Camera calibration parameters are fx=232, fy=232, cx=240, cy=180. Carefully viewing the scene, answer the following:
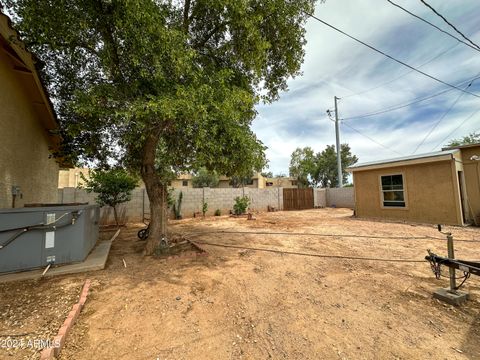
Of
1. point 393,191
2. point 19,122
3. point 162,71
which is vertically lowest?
point 393,191

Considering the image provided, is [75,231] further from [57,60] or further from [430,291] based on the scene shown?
[430,291]

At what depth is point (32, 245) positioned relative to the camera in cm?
396

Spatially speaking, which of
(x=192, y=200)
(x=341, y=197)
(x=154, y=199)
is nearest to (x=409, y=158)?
(x=341, y=197)

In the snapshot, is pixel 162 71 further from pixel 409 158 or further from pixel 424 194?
pixel 424 194

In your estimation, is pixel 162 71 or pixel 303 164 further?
pixel 303 164

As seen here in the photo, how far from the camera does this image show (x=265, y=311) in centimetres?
296

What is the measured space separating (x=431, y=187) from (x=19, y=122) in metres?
14.0

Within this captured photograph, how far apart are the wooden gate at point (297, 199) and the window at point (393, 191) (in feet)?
24.8

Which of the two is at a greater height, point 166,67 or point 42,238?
point 166,67

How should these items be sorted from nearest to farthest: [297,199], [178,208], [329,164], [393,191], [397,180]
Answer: [397,180] → [393,191] → [178,208] → [297,199] → [329,164]

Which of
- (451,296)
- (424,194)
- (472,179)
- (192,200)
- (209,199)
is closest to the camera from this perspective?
(451,296)

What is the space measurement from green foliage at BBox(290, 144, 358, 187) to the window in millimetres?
20446

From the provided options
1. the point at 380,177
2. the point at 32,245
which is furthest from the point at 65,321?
the point at 380,177

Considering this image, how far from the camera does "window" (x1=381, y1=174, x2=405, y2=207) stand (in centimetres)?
1081
